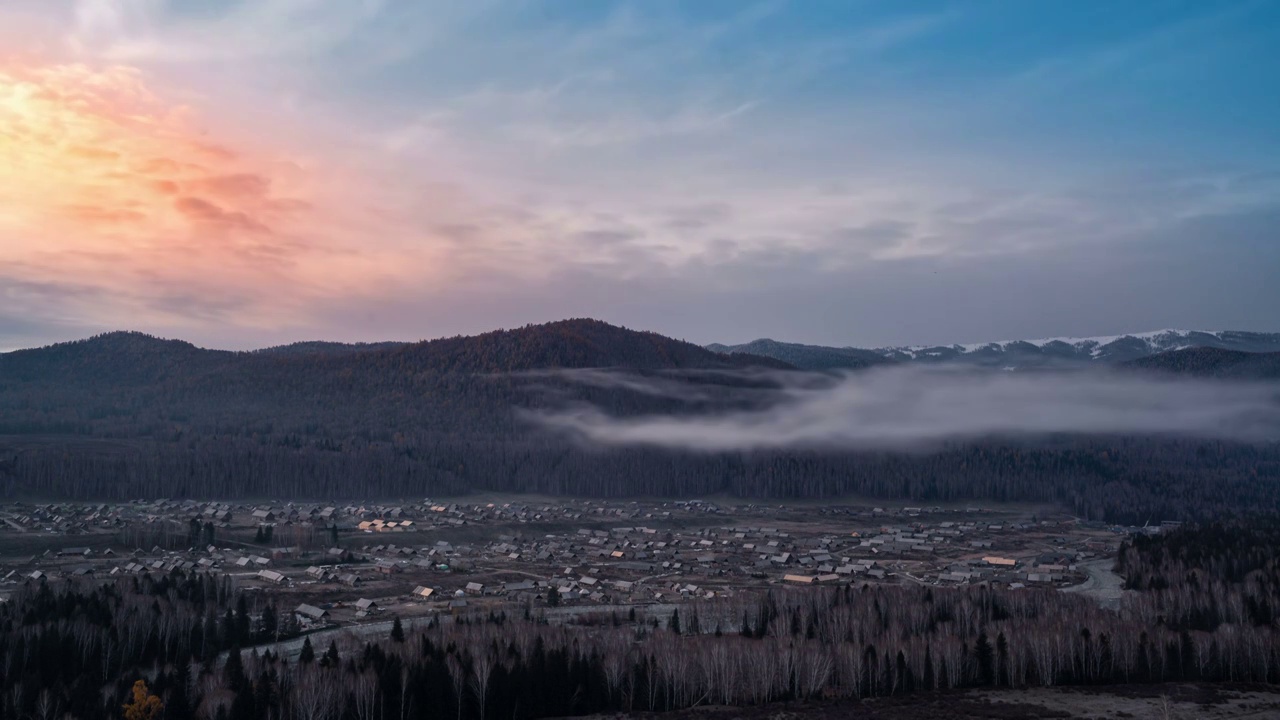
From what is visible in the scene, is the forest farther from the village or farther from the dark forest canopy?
the dark forest canopy

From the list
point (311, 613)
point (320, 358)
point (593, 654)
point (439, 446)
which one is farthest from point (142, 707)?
point (320, 358)

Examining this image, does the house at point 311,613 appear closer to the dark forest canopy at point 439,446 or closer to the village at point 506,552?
the village at point 506,552

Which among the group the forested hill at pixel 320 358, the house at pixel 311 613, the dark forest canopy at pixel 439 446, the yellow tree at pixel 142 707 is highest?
the forested hill at pixel 320 358

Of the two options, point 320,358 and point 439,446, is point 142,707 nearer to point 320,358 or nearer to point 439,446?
point 439,446

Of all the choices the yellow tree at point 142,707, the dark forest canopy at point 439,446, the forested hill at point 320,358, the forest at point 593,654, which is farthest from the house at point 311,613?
the forested hill at point 320,358

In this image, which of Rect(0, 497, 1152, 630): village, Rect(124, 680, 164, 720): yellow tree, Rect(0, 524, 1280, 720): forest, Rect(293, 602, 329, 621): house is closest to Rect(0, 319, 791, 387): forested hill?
Rect(0, 497, 1152, 630): village

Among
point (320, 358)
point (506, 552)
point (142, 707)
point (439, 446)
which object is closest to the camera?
point (142, 707)

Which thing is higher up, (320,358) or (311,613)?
(320,358)

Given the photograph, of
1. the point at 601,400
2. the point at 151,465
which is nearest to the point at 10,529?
the point at 151,465
